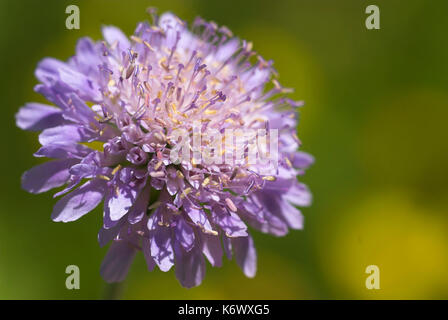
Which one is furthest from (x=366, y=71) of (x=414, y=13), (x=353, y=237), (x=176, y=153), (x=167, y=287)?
(x=176, y=153)

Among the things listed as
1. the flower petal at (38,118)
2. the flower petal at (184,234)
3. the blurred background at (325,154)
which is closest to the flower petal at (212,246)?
the flower petal at (184,234)

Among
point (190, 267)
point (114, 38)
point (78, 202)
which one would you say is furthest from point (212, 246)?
point (114, 38)

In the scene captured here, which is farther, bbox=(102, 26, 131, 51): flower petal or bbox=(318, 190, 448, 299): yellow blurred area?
bbox=(318, 190, 448, 299): yellow blurred area

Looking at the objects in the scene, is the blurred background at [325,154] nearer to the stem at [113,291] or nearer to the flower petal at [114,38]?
the stem at [113,291]

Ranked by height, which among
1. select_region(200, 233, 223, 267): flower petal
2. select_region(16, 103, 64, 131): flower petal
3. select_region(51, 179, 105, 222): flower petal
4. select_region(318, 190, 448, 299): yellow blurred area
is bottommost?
select_region(318, 190, 448, 299): yellow blurred area

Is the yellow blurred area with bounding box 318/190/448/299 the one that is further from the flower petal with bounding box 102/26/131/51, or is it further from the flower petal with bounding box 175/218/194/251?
the flower petal with bounding box 102/26/131/51

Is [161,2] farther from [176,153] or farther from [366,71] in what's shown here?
[176,153]

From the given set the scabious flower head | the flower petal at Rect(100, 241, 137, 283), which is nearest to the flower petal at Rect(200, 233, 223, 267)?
the scabious flower head
